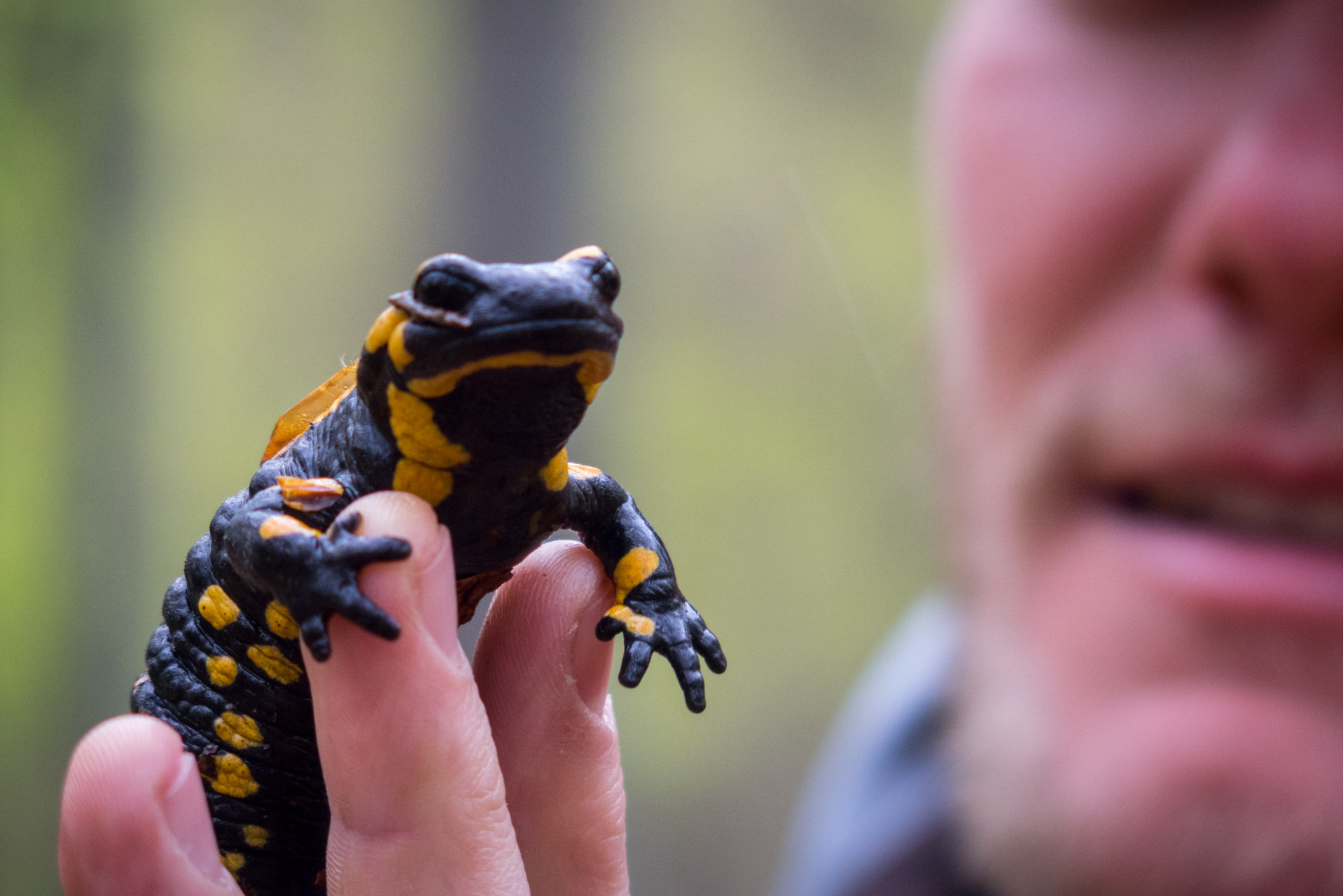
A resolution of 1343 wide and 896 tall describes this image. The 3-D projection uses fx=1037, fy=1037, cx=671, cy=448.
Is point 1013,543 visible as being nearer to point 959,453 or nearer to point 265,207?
point 959,453

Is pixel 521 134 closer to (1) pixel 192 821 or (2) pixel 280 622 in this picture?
(2) pixel 280 622

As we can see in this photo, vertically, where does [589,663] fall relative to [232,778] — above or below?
above

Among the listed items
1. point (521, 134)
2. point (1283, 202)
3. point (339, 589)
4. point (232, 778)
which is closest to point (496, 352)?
point (339, 589)

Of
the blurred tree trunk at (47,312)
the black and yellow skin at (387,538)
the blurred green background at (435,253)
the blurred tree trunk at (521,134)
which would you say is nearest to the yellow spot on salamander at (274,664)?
the black and yellow skin at (387,538)

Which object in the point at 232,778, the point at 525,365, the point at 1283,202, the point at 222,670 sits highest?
the point at 1283,202

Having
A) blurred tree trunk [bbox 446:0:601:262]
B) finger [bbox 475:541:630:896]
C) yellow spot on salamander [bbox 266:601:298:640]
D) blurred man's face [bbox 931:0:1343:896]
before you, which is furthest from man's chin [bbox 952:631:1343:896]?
blurred tree trunk [bbox 446:0:601:262]

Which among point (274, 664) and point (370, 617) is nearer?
point (370, 617)
